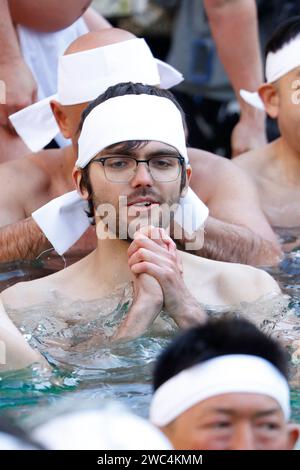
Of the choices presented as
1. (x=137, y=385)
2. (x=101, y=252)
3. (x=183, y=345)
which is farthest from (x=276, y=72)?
(x=183, y=345)

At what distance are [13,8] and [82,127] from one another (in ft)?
4.83

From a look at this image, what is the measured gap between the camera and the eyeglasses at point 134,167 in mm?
4047

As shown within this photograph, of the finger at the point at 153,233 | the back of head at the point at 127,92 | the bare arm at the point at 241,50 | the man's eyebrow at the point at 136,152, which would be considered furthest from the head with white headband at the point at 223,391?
the bare arm at the point at 241,50

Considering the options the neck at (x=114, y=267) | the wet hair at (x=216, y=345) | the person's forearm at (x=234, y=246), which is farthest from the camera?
the person's forearm at (x=234, y=246)

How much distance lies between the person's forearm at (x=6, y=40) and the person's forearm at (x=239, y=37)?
134 cm

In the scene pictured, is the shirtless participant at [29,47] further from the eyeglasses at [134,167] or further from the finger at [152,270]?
the finger at [152,270]

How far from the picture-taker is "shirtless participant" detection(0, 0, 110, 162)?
213 inches

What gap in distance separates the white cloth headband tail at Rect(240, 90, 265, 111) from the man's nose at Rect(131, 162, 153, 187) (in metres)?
1.95

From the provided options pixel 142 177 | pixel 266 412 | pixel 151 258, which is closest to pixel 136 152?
pixel 142 177

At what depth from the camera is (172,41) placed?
8078 millimetres

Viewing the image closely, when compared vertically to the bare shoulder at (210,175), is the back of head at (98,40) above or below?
above

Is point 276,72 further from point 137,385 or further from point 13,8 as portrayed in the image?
point 137,385

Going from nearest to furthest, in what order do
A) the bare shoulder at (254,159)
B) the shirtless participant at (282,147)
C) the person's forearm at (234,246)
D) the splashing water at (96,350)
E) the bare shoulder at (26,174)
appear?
the splashing water at (96,350), the person's forearm at (234,246), the bare shoulder at (26,174), the shirtless participant at (282,147), the bare shoulder at (254,159)

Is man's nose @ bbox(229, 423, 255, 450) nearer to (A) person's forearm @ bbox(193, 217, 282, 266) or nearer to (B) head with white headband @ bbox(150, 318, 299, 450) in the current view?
(B) head with white headband @ bbox(150, 318, 299, 450)
